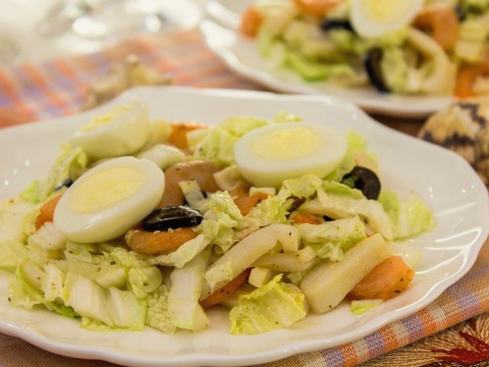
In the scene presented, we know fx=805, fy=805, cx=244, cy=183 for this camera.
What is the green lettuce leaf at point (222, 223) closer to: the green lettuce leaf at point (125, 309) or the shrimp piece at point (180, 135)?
the green lettuce leaf at point (125, 309)

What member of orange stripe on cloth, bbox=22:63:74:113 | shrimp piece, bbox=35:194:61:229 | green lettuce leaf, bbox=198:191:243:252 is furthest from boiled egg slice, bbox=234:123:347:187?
orange stripe on cloth, bbox=22:63:74:113

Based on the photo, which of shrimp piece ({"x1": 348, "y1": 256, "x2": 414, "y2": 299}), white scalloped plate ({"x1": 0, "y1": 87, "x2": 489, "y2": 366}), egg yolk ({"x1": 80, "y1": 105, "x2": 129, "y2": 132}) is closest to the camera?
white scalloped plate ({"x1": 0, "y1": 87, "x2": 489, "y2": 366})

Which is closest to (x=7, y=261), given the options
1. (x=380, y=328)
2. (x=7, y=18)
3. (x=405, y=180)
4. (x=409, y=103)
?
(x=380, y=328)

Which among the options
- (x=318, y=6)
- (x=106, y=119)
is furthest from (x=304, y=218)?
(x=318, y=6)

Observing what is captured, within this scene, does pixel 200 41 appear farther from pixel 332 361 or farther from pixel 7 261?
pixel 332 361

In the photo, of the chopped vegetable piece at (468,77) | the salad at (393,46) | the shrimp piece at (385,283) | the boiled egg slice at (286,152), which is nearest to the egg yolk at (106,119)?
the boiled egg slice at (286,152)

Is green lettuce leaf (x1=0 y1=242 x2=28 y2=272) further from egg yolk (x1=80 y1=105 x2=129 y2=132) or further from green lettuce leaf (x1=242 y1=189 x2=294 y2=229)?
green lettuce leaf (x1=242 y1=189 x2=294 y2=229)
